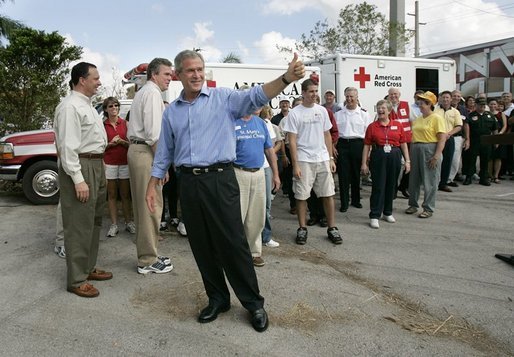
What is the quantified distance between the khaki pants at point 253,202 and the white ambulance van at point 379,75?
5.17m

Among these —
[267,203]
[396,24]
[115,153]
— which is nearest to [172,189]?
[115,153]

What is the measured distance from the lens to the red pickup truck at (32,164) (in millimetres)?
8141

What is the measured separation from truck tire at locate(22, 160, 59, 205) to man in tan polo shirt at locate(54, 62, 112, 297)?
4638mm

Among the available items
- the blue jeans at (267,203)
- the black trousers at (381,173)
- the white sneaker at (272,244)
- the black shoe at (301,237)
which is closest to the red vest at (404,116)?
the black trousers at (381,173)

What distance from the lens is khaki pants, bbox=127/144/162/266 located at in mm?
4406

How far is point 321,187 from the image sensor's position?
565cm

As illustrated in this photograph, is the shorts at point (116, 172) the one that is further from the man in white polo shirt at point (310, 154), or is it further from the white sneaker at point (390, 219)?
the white sneaker at point (390, 219)

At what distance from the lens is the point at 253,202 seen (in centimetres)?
461

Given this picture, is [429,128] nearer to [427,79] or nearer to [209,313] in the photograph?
[427,79]

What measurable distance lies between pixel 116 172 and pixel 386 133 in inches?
148

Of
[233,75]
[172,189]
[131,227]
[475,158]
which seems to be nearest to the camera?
[131,227]

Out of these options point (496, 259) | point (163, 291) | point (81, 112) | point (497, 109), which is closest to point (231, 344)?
point (163, 291)

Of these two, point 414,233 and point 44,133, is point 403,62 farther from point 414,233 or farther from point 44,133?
point 44,133

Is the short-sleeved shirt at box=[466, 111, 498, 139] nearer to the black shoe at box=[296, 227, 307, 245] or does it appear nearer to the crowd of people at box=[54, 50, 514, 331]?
the crowd of people at box=[54, 50, 514, 331]
